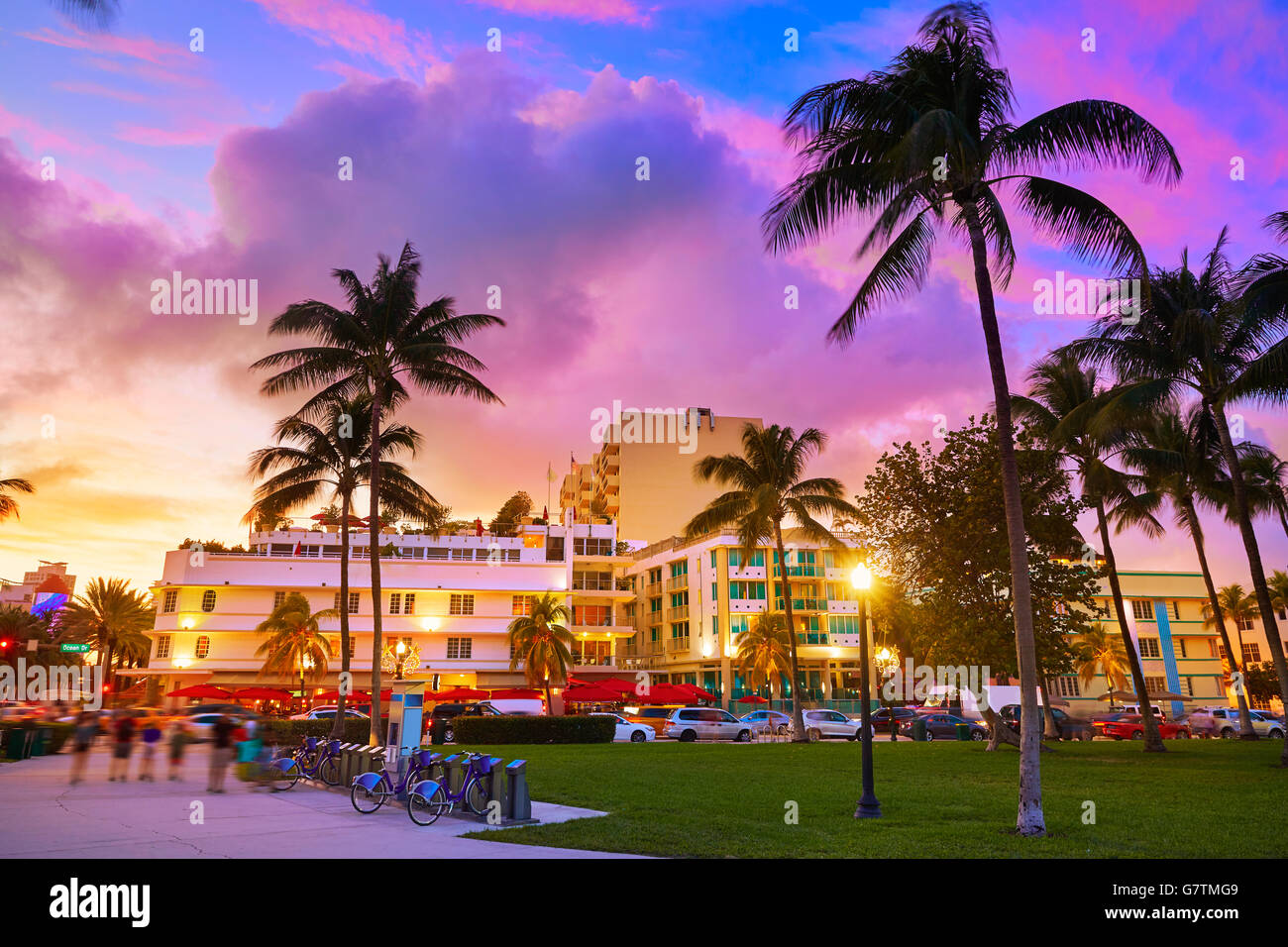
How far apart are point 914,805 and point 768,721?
101ft

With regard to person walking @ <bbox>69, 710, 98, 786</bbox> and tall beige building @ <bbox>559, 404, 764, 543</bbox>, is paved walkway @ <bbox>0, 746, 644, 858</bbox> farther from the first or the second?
tall beige building @ <bbox>559, 404, 764, 543</bbox>

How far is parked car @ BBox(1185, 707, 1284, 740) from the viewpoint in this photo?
43737 mm

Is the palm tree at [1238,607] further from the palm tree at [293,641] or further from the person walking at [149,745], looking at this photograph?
the person walking at [149,745]

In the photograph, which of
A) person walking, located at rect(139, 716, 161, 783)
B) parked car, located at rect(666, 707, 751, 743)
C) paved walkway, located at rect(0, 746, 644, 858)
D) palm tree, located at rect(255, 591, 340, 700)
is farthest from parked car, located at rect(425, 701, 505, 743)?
paved walkway, located at rect(0, 746, 644, 858)

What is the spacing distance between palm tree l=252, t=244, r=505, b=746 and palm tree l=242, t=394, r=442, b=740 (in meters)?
2.28

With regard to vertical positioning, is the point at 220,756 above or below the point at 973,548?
below

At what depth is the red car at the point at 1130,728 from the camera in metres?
41.8

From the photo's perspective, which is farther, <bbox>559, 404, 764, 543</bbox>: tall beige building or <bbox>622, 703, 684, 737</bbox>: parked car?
<bbox>559, 404, 764, 543</bbox>: tall beige building

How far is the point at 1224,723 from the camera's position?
150 feet

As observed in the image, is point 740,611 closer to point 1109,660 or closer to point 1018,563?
point 1109,660

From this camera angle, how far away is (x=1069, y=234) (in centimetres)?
1429

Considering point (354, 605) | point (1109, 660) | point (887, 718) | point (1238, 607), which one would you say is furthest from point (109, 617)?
point (1238, 607)

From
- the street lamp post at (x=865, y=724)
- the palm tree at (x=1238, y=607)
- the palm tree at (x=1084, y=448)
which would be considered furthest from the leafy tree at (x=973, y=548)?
the palm tree at (x=1238, y=607)
